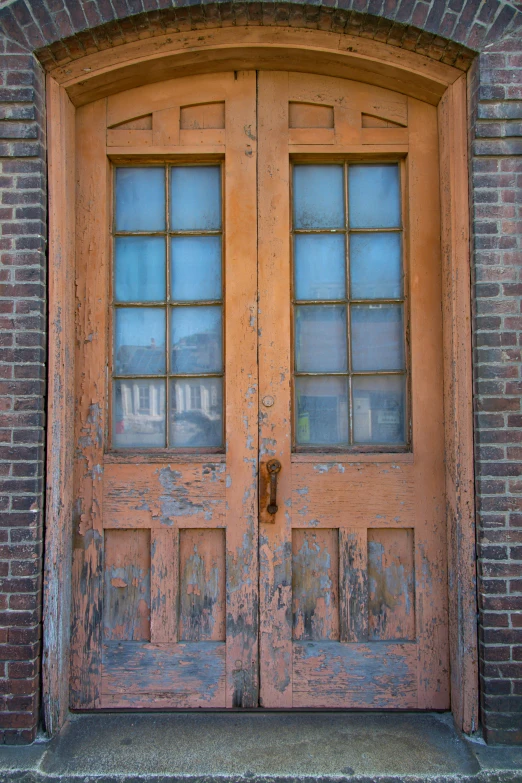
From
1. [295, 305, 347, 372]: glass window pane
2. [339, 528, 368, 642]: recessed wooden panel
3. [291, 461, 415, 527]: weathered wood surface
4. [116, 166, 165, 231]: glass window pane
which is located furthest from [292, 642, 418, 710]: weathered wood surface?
[116, 166, 165, 231]: glass window pane

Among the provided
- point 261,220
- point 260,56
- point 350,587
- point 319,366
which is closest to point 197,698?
point 350,587

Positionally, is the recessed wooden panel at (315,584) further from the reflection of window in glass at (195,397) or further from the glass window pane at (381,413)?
the reflection of window in glass at (195,397)

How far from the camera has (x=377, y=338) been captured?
3.00 m

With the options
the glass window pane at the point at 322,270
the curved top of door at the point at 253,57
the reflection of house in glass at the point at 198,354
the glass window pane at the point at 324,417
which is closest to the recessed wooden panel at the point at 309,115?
the curved top of door at the point at 253,57

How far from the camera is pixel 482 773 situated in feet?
7.91

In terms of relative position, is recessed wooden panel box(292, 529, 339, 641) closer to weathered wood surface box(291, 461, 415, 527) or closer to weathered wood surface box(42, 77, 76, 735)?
weathered wood surface box(291, 461, 415, 527)

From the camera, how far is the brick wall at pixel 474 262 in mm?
2617

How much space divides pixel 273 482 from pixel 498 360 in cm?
122

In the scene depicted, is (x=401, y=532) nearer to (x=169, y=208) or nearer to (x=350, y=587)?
(x=350, y=587)

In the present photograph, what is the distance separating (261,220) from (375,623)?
214 centimetres

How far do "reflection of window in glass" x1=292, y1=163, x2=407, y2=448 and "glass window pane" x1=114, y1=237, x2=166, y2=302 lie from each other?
73 centimetres

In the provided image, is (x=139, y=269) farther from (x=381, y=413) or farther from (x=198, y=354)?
(x=381, y=413)

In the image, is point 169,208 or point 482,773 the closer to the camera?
point 482,773

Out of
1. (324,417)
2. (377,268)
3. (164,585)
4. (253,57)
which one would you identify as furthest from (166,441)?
(253,57)
